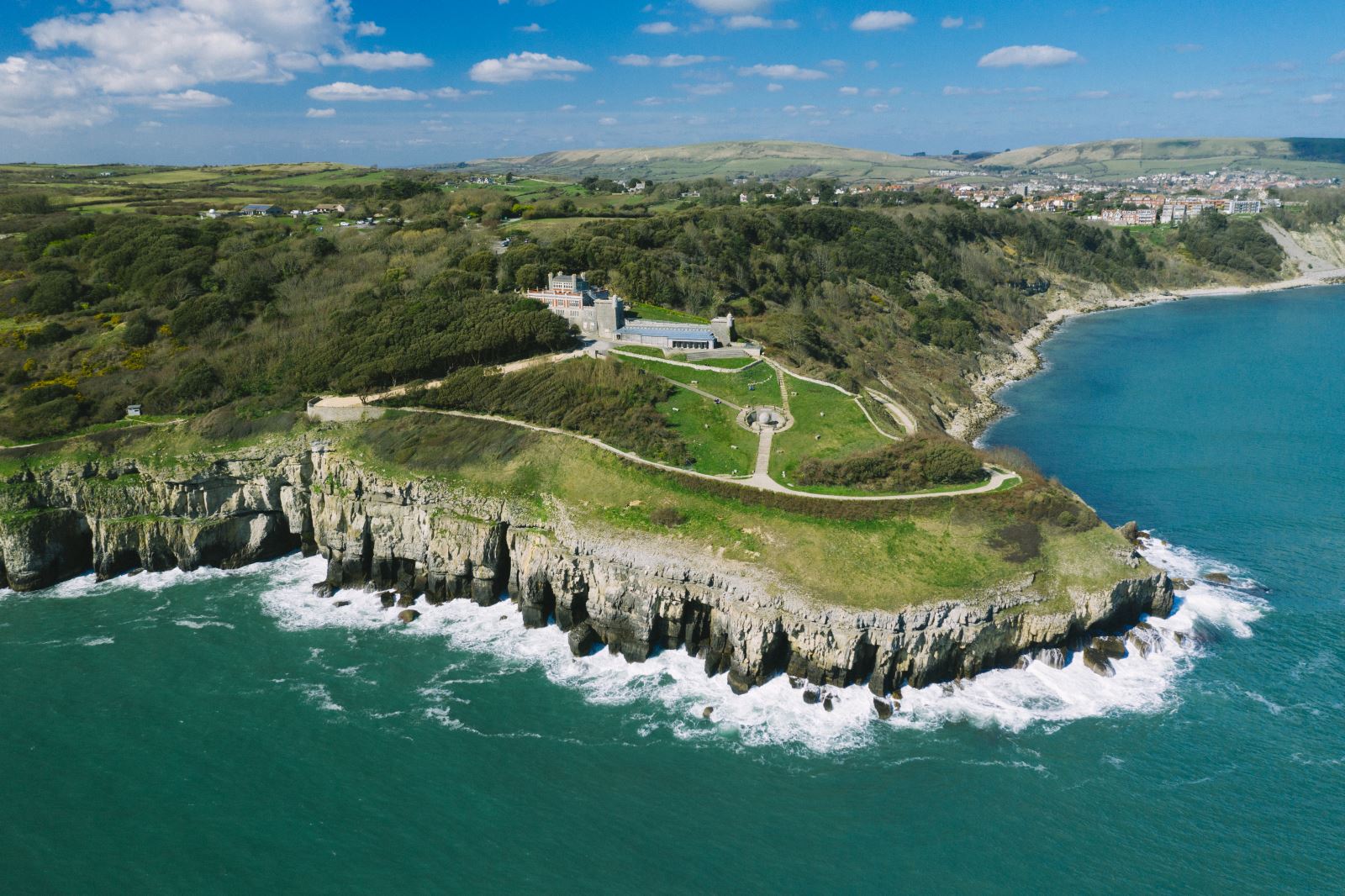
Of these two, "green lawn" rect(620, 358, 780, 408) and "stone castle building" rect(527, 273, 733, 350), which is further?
"stone castle building" rect(527, 273, 733, 350)

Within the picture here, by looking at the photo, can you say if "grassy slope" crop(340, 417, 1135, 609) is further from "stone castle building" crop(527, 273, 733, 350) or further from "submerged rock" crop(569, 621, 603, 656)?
"stone castle building" crop(527, 273, 733, 350)

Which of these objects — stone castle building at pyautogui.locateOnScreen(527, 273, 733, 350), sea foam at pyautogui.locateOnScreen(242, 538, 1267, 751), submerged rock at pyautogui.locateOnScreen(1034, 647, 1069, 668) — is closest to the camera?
sea foam at pyautogui.locateOnScreen(242, 538, 1267, 751)

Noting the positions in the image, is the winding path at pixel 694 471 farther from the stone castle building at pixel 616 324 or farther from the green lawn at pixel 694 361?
the stone castle building at pixel 616 324

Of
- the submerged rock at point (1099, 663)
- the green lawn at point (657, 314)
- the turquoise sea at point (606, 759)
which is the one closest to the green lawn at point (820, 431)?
the turquoise sea at point (606, 759)

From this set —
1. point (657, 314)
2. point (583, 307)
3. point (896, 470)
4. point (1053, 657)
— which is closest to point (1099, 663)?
point (1053, 657)

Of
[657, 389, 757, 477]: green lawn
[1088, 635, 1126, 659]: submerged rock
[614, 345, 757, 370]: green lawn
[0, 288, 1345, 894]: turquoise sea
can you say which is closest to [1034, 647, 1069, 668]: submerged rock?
[0, 288, 1345, 894]: turquoise sea

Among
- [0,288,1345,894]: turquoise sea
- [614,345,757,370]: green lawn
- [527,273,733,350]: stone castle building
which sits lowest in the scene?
[0,288,1345,894]: turquoise sea
